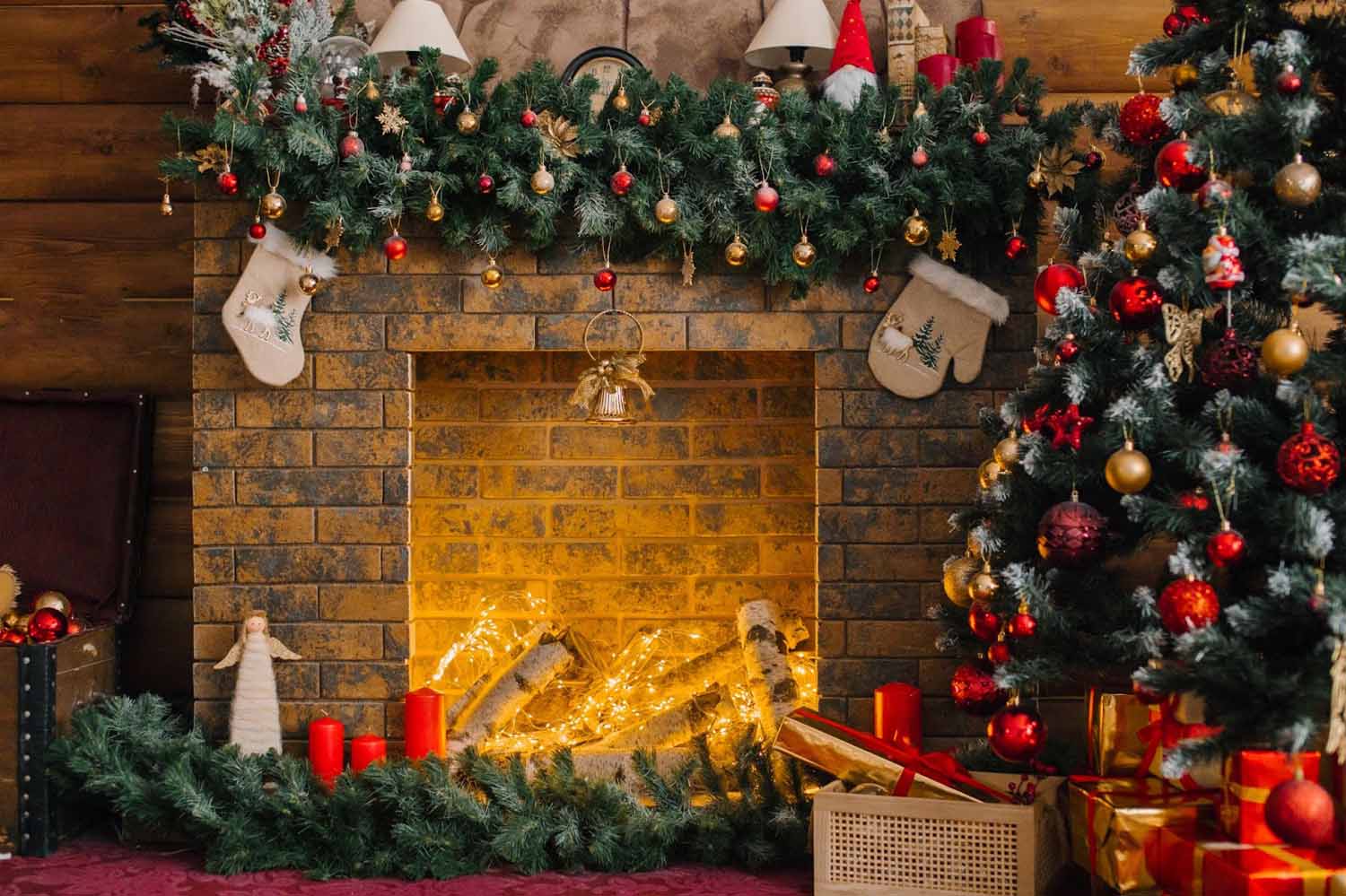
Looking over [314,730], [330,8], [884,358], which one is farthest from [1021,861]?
[330,8]

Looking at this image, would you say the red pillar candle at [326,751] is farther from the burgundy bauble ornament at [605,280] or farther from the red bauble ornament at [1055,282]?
the red bauble ornament at [1055,282]

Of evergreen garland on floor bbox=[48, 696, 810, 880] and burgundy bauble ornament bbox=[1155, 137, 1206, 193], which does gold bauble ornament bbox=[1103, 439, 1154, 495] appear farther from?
evergreen garland on floor bbox=[48, 696, 810, 880]

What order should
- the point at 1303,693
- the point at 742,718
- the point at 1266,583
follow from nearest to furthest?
the point at 1303,693 < the point at 1266,583 < the point at 742,718

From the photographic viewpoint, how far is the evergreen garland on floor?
247cm

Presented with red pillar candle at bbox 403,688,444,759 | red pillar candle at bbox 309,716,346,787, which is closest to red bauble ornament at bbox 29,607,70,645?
red pillar candle at bbox 309,716,346,787

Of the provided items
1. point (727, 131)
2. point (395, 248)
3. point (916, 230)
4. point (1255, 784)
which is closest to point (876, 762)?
point (1255, 784)

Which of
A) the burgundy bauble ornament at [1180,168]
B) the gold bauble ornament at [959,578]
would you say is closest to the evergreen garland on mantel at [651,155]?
the burgundy bauble ornament at [1180,168]

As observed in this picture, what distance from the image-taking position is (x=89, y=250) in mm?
3193

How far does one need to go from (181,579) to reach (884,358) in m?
1.89

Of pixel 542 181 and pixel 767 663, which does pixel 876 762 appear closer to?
pixel 767 663

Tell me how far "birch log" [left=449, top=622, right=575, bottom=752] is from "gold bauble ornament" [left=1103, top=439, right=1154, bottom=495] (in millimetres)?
1501

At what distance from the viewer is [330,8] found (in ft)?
9.29

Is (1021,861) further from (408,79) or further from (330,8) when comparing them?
(330,8)

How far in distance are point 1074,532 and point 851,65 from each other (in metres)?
1.22
